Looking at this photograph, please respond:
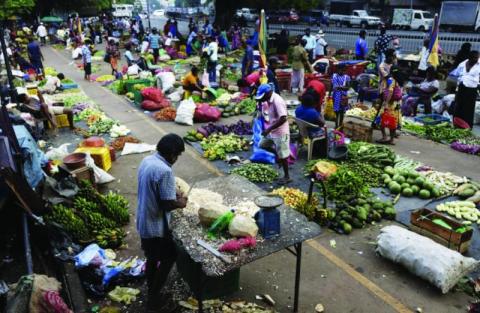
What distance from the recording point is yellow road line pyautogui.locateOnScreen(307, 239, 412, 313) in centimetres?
440

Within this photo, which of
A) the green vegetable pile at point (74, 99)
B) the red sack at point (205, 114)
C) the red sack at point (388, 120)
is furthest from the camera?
the green vegetable pile at point (74, 99)

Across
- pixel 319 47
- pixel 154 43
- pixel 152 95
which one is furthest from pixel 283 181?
pixel 154 43

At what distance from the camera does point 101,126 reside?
10656 mm

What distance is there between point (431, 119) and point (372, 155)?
13.4 feet

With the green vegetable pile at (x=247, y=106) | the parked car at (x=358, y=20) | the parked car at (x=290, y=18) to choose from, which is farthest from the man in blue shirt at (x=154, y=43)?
the parked car at (x=290, y=18)

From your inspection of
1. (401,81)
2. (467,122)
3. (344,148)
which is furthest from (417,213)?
(467,122)

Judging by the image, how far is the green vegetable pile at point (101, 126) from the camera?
10.4m

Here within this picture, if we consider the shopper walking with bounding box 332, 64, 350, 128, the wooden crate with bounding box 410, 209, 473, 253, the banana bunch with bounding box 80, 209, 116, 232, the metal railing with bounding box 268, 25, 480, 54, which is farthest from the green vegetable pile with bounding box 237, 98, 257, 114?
the metal railing with bounding box 268, 25, 480, 54

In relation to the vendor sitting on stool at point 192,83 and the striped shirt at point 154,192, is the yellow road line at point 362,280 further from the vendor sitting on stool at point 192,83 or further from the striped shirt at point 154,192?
the vendor sitting on stool at point 192,83

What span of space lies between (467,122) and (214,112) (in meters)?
6.88

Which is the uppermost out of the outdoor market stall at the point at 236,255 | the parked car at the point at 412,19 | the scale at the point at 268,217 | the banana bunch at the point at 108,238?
the parked car at the point at 412,19

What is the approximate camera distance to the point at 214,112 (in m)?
11.2

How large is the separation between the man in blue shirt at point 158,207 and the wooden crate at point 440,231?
363 centimetres

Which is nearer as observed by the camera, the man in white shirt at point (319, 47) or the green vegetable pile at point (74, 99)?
the green vegetable pile at point (74, 99)
